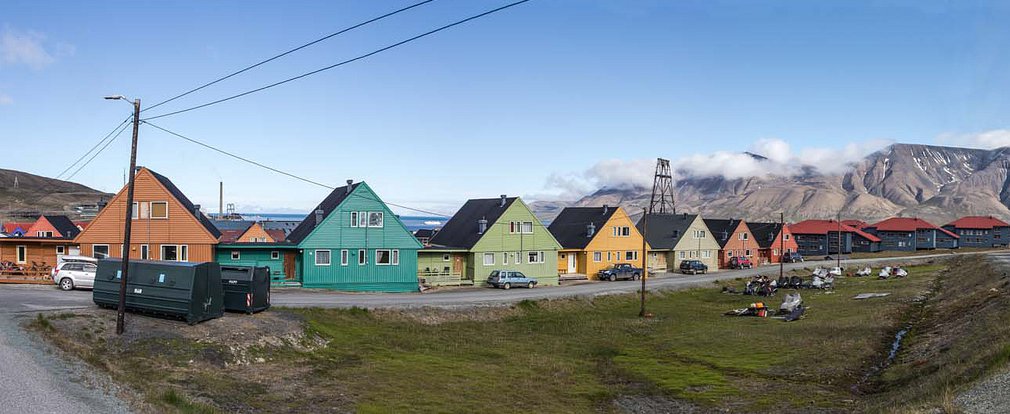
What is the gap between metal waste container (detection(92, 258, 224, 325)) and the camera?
1116 inches

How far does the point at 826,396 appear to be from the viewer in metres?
25.3

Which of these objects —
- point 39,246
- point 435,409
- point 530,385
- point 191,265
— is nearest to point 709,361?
point 530,385

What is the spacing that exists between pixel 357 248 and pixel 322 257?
2.91 metres

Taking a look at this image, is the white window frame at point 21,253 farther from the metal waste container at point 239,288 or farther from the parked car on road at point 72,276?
the metal waste container at point 239,288

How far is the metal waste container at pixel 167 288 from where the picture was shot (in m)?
28.3

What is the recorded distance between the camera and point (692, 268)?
Answer: 83875mm

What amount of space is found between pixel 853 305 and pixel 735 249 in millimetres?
46438

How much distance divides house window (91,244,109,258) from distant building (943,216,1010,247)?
171 metres

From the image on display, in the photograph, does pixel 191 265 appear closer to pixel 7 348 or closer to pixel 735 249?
pixel 7 348

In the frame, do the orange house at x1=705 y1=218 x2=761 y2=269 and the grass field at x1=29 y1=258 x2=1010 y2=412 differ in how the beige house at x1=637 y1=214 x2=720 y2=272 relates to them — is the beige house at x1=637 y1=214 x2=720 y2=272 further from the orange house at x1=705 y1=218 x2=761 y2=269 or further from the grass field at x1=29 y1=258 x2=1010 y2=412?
the grass field at x1=29 y1=258 x2=1010 y2=412

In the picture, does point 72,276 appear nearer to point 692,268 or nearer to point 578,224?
point 578,224

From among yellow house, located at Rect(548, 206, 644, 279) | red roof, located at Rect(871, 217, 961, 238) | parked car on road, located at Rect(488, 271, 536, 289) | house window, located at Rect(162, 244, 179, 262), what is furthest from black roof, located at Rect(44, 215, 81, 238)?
red roof, located at Rect(871, 217, 961, 238)

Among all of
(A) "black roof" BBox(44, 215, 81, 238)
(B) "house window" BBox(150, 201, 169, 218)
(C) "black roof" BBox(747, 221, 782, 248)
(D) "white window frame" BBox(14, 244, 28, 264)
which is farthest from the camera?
(C) "black roof" BBox(747, 221, 782, 248)

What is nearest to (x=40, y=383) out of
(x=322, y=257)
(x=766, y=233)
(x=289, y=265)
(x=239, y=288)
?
(x=239, y=288)
